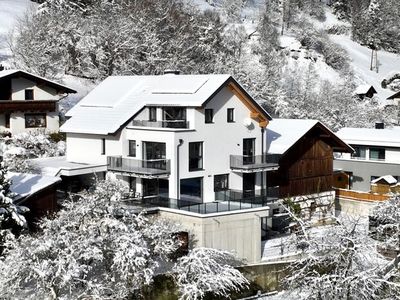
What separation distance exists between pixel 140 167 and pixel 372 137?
56.7ft

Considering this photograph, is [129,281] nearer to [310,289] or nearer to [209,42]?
[310,289]

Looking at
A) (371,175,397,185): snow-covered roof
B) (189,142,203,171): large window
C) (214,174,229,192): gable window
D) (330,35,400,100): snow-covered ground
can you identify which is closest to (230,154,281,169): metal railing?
(214,174,229,192): gable window

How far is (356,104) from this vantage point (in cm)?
6838

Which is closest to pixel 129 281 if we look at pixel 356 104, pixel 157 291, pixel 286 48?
pixel 157 291

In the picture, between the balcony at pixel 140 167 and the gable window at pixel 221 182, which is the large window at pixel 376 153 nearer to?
the gable window at pixel 221 182

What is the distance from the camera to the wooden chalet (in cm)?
3391

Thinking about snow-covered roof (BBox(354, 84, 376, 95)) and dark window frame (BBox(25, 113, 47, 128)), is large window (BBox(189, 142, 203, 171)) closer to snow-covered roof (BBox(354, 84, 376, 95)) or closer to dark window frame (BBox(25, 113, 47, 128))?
dark window frame (BBox(25, 113, 47, 128))

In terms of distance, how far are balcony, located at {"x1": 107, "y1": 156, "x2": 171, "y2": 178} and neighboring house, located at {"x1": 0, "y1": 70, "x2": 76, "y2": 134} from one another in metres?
11.3

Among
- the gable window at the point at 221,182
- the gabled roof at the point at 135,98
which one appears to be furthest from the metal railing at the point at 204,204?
Answer: the gabled roof at the point at 135,98

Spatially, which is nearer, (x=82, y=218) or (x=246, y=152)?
(x=82, y=218)

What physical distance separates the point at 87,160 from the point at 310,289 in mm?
19229

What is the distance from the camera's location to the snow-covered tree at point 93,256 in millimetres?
19812

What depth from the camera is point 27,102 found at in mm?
39031

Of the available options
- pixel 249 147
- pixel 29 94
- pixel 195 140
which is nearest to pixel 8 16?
pixel 29 94
